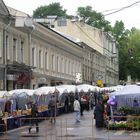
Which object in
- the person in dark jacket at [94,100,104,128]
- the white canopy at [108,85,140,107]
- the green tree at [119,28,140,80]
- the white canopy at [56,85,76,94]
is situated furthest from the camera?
the green tree at [119,28,140,80]

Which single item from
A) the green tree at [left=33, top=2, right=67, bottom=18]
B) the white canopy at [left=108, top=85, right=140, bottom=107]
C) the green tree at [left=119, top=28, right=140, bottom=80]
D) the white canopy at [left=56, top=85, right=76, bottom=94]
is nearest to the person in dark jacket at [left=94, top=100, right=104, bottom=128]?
the white canopy at [left=108, top=85, right=140, bottom=107]

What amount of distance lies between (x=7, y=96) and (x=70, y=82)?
116 feet

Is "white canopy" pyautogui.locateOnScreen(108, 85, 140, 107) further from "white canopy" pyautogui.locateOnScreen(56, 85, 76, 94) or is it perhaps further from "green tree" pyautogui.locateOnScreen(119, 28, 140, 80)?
"green tree" pyautogui.locateOnScreen(119, 28, 140, 80)

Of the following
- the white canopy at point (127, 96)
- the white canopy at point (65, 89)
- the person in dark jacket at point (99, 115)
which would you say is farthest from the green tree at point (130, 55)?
the person in dark jacket at point (99, 115)

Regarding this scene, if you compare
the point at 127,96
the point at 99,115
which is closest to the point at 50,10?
the point at 127,96

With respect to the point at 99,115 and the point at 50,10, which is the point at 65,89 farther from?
the point at 50,10

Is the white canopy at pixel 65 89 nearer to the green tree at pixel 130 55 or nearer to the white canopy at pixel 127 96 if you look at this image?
the white canopy at pixel 127 96

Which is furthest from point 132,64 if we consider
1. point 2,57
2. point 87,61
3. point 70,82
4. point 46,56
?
point 2,57

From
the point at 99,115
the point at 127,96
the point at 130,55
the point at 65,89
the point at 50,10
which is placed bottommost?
the point at 99,115

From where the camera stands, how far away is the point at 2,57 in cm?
3784

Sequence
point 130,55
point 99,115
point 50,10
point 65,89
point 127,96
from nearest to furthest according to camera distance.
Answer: point 99,115 < point 127,96 < point 65,89 < point 50,10 < point 130,55

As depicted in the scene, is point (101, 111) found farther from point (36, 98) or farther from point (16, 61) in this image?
point (16, 61)

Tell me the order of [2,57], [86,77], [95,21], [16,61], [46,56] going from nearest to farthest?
[2,57] < [16,61] < [46,56] < [86,77] < [95,21]

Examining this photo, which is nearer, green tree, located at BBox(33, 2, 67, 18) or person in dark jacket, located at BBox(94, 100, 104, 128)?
person in dark jacket, located at BBox(94, 100, 104, 128)
